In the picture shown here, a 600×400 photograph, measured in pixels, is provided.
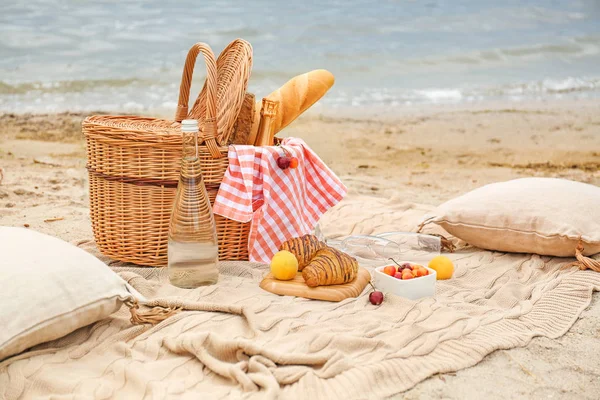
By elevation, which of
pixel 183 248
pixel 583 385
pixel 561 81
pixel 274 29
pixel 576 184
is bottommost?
pixel 583 385

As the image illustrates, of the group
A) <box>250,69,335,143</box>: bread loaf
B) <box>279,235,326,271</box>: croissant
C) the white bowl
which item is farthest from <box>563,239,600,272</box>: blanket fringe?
<box>250,69,335,143</box>: bread loaf

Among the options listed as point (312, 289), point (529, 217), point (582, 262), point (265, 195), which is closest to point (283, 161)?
point (265, 195)

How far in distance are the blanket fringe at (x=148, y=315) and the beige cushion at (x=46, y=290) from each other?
50mm

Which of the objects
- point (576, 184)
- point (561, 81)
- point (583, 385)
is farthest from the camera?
point (561, 81)

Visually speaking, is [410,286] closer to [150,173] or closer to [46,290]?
[150,173]

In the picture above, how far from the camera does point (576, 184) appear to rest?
3422mm

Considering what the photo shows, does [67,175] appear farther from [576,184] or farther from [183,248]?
[576,184]

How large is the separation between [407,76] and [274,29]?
4.50 m

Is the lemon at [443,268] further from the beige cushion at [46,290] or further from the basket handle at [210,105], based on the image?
the beige cushion at [46,290]

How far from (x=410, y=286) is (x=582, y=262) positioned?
95 centimetres

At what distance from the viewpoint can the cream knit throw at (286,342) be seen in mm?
1916

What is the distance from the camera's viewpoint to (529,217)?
320 cm

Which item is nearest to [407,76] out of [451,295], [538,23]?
[538,23]

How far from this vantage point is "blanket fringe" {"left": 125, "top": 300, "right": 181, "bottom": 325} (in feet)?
7.56
